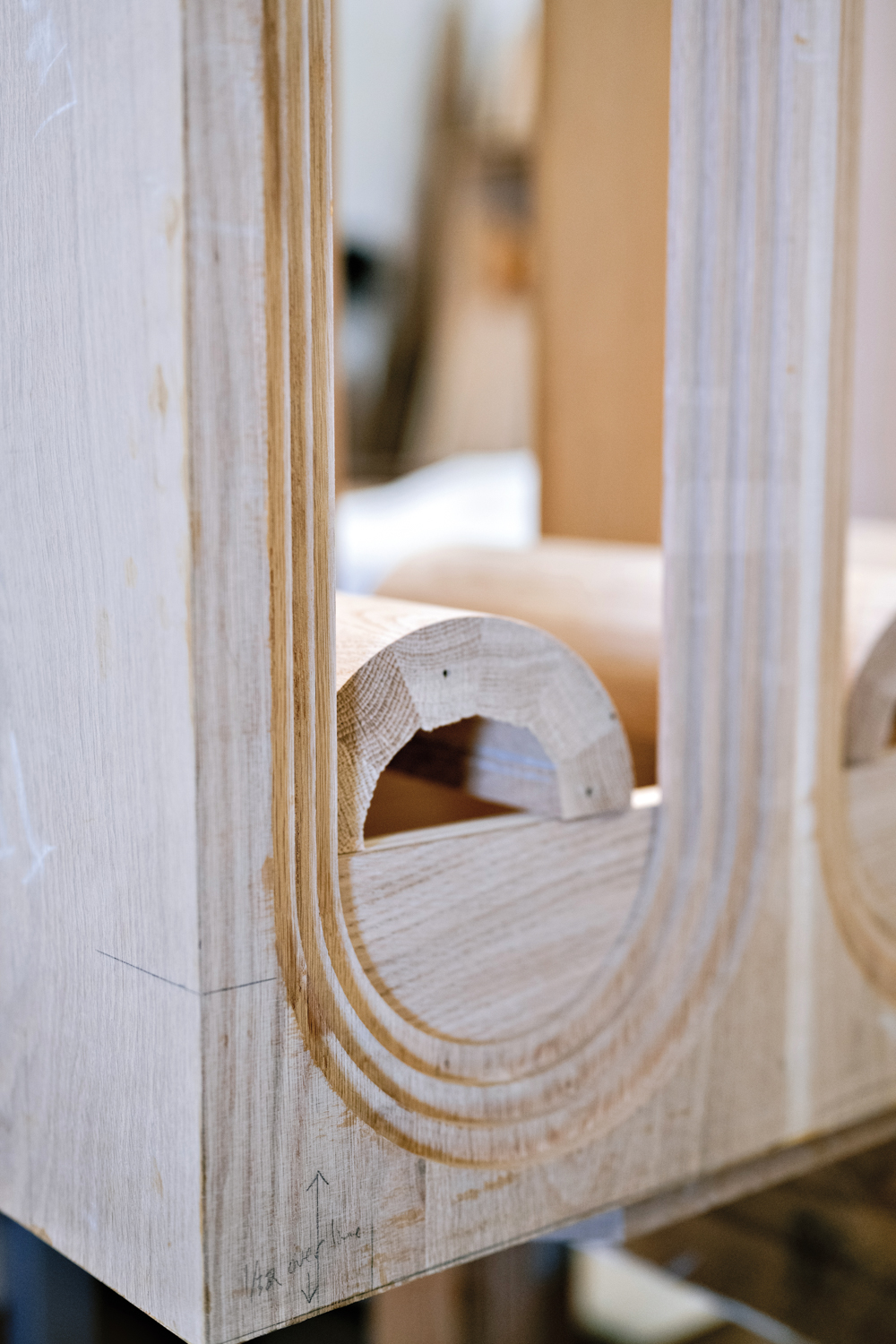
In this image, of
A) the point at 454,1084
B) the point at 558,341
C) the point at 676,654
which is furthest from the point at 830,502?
the point at 558,341

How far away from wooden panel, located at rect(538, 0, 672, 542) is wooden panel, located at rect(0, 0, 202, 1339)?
869mm

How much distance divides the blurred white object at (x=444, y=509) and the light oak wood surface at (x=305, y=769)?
286cm

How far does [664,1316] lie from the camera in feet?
7.89

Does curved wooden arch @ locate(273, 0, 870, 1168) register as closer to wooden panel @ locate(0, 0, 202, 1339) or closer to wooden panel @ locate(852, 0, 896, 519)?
wooden panel @ locate(0, 0, 202, 1339)

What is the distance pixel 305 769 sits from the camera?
75 centimetres

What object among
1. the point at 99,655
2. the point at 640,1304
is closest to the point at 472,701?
the point at 99,655

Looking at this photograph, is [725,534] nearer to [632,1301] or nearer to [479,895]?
[479,895]

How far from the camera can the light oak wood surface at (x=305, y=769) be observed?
2.30 ft

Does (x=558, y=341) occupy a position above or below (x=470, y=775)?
above

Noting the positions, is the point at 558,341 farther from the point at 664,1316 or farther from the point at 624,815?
the point at 664,1316

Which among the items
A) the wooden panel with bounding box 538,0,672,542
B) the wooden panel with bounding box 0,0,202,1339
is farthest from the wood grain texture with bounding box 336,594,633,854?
the wooden panel with bounding box 538,0,672,542

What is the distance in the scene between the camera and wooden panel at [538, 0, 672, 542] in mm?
1486

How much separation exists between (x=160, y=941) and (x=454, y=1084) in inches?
9.4

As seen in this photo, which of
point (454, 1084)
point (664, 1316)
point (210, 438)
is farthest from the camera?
point (664, 1316)
